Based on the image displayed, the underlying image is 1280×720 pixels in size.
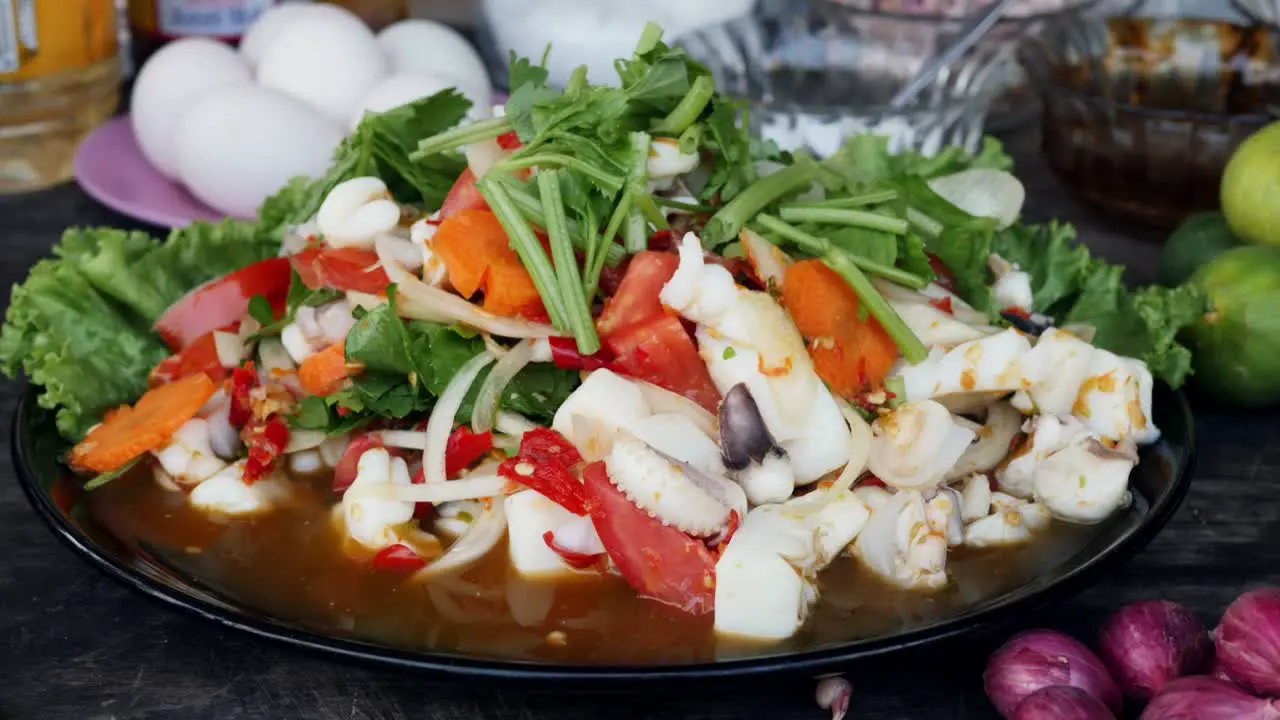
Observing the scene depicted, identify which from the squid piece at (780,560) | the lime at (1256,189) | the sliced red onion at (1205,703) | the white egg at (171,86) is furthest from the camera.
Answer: the white egg at (171,86)

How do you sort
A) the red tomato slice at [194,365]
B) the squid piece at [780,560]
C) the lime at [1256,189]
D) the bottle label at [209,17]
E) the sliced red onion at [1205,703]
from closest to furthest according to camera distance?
the sliced red onion at [1205,703]
the squid piece at [780,560]
the red tomato slice at [194,365]
the lime at [1256,189]
the bottle label at [209,17]

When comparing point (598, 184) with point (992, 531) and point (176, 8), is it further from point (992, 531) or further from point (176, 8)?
point (176, 8)

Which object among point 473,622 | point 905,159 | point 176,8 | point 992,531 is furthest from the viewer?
point 176,8

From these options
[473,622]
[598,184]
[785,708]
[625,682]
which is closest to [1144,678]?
[785,708]

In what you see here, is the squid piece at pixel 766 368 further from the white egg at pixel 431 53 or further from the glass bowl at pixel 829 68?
the white egg at pixel 431 53

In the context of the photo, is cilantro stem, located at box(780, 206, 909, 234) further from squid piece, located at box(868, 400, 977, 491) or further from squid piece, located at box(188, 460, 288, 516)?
squid piece, located at box(188, 460, 288, 516)

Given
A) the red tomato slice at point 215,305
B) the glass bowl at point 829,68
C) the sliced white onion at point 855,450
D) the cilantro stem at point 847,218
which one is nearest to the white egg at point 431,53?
the glass bowl at point 829,68
